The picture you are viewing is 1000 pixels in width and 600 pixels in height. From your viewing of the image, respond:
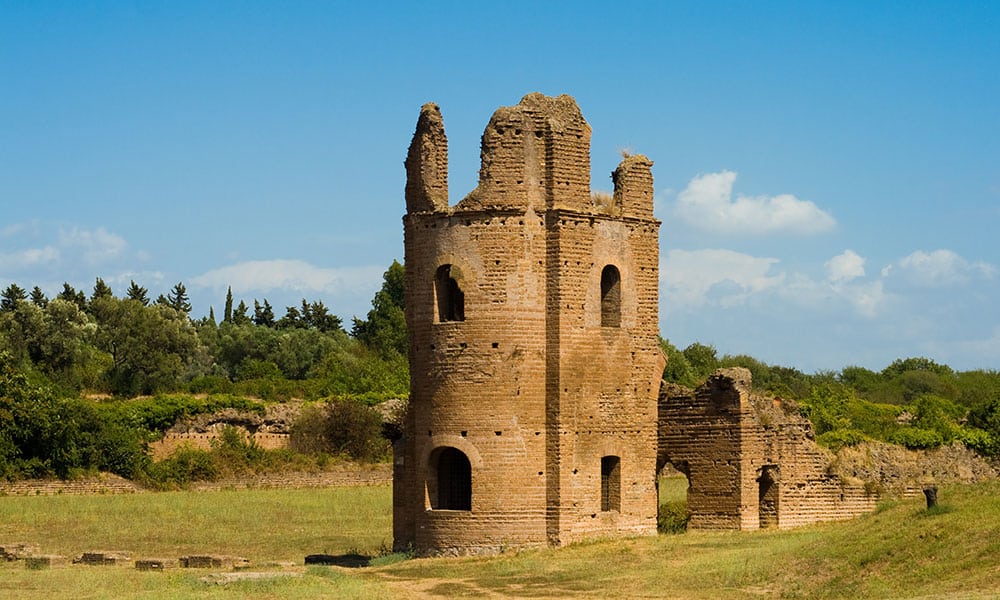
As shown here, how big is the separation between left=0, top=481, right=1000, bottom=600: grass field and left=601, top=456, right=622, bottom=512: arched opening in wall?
974 millimetres

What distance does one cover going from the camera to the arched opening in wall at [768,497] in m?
29.1

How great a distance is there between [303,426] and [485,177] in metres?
29.1

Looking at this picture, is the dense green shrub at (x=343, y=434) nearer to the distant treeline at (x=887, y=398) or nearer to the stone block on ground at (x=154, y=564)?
the distant treeline at (x=887, y=398)

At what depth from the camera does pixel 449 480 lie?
2894 centimetres

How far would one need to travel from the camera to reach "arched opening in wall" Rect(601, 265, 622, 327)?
95.1 ft

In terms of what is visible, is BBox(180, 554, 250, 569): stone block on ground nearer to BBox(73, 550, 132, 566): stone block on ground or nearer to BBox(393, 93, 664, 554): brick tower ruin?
BBox(73, 550, 132, 566): stone block on ground

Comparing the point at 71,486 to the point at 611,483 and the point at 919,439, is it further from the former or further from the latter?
the point at 919,439

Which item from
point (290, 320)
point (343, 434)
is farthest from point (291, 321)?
point (343, 434)

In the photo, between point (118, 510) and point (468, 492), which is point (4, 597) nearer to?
point (468, 492)

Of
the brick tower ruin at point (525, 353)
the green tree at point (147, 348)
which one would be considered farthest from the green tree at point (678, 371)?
the brick tower ruin at point (525, 353)

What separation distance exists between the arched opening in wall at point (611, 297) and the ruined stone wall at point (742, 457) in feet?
5.81

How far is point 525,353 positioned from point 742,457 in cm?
447

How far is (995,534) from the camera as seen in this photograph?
20875mm

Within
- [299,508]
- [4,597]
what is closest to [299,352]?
[299,508]
